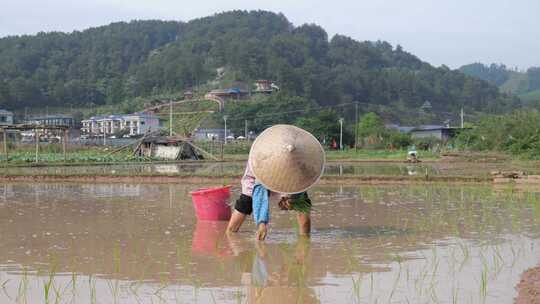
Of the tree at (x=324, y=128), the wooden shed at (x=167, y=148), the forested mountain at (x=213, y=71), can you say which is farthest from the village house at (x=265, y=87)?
the wooden shed at (x=167, y=148)

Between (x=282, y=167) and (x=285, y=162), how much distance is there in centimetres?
6

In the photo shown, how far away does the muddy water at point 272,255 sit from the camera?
503cm

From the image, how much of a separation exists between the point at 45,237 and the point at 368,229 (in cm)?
389

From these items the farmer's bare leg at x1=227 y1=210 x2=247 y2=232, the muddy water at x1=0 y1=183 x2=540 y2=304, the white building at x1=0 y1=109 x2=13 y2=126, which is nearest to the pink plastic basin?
the muddy water at x1=0 y1=183 x2=540 y2=304

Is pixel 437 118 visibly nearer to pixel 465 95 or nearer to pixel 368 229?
pixel 465 95

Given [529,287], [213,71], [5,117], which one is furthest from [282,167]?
[213,71]

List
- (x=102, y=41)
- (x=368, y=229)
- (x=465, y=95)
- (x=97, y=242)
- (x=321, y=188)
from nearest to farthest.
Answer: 1. (x=97, y=242)
2. (x=368, y=229)
3. (x=321, y=188)
4. (x=465, y=95)
5. (x=102, y=41)

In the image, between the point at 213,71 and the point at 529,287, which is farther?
the point at 213,71

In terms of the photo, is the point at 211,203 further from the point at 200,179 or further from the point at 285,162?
the point at 200,179

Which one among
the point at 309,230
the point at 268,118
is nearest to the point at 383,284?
the point at 309,230

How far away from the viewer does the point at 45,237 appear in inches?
296

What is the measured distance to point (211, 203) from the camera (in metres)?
8.95

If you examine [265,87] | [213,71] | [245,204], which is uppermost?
[213,71]

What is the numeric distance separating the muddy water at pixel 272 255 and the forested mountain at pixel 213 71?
7304 cm
